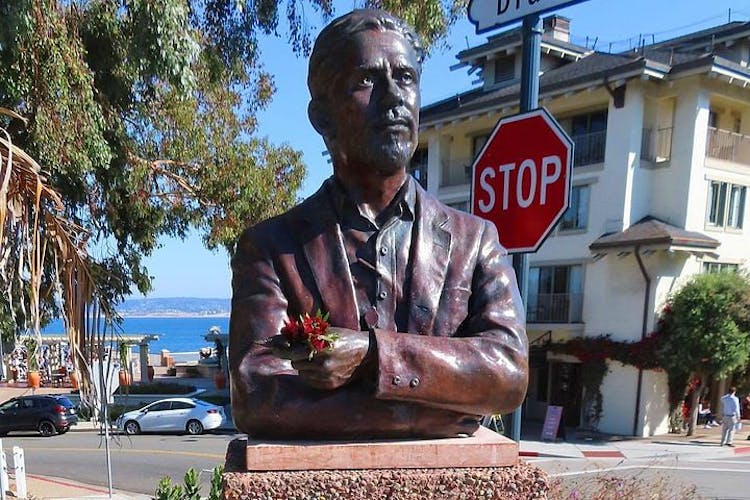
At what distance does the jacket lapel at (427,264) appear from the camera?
6.59ft

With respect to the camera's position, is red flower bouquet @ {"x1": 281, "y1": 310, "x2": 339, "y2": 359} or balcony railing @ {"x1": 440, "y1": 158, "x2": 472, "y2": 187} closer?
red flower bouquet @ {"x1": 281, "y1": 310, "x2": 339, "y2": 359}

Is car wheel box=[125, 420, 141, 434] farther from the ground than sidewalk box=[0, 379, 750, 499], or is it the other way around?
sidewalk box=[0, 379, 750, 499]

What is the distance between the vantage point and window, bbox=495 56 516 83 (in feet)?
66.0

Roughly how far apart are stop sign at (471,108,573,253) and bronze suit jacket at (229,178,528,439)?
0.92m

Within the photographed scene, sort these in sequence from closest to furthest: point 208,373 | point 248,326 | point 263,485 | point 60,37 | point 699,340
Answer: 1. point 263,485
2. point 248,326
3. point 60,37
4. point 699,340
5. point 208,373

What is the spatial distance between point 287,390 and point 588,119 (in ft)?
54.9

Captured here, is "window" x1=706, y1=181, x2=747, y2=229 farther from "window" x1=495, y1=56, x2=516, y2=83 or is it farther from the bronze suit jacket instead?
the bronze suit jacket

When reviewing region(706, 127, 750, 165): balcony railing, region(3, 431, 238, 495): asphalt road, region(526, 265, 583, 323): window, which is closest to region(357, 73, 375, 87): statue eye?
region(3, 431, 238, 495): asphalt road

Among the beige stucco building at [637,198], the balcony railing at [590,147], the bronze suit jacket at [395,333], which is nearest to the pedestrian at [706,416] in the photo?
the beige stucco building at [637,198]

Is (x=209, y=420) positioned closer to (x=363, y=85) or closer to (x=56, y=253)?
(x=56, y=253)

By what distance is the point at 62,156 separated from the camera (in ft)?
17.3

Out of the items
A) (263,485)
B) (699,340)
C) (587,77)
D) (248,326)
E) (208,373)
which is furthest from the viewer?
(208,373)

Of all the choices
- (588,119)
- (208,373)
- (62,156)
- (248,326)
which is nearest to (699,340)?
(588,119)

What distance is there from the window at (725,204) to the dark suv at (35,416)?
17913mm
